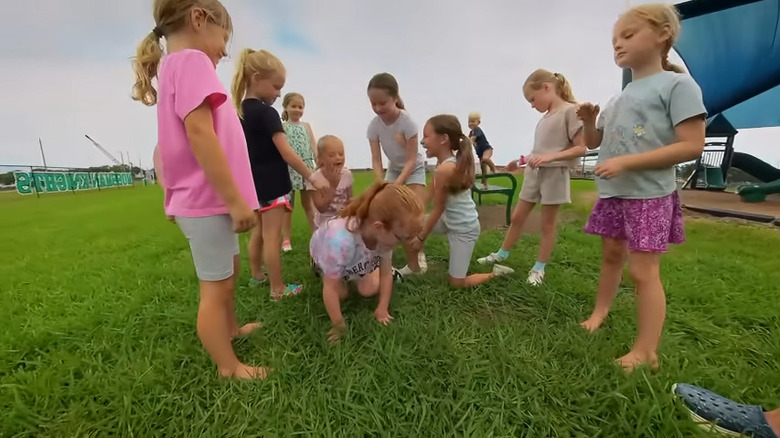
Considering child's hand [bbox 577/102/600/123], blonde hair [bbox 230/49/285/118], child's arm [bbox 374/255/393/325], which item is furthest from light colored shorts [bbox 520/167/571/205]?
blonde hair [bbox 230/49/285/118]

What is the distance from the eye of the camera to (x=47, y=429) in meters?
1.42

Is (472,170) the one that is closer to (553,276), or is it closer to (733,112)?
(553,276)

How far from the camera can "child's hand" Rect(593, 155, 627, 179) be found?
150 centimetres

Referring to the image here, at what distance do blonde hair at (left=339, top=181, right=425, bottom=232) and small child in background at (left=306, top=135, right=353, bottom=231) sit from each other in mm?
695

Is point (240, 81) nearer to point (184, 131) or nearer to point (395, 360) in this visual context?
point (184, 131)

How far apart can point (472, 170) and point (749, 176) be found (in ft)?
26.2

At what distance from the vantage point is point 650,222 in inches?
63.4

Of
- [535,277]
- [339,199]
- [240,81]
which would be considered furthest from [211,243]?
[535,277]

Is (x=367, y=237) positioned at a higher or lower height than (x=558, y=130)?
lower

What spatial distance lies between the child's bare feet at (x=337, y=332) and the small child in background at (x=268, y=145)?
0.58 m

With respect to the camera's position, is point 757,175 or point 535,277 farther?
point 757,175

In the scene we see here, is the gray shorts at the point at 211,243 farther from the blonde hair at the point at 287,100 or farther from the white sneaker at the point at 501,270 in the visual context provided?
the blonde hair at the point at 287,100

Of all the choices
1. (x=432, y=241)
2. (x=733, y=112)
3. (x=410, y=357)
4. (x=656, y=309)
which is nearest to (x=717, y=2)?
(x=733, y=112)

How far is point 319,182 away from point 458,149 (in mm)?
950
